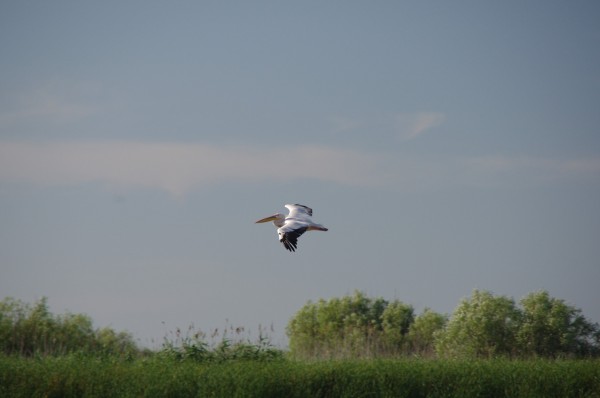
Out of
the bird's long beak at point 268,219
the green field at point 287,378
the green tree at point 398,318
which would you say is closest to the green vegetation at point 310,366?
the green field at point 287,378

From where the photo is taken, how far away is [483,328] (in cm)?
2103

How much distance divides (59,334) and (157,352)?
5797 mm

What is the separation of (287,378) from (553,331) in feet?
33.3

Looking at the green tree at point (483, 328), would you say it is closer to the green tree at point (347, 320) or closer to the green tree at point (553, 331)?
the green tree at point (553, 331)

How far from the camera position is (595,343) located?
69.7ft

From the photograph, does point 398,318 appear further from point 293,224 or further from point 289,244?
point 289,244

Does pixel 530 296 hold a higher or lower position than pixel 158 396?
higher

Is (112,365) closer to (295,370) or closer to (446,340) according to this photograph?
(295,370)

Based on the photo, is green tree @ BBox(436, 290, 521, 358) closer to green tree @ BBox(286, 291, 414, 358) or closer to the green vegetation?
the green vegetation

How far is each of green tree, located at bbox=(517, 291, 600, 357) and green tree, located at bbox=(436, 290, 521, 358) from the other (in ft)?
1.06

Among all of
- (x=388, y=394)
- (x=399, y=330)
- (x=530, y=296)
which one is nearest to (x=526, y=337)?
(x=530, y=296)

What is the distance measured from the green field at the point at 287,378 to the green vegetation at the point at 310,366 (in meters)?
0.02

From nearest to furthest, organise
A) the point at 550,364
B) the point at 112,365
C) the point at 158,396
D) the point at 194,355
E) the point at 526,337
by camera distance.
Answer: the point at 158,396
the point at 112,365
the point at 194,355
the point at 550,364
the point at 526,337

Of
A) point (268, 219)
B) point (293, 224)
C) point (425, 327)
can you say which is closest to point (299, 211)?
point (268, 219)
